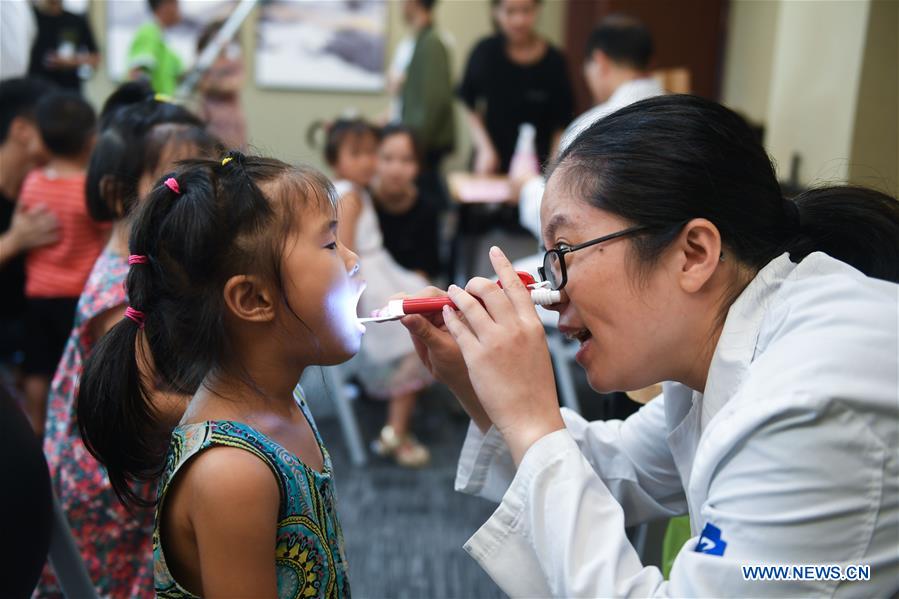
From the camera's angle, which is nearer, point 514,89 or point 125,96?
point 125,96

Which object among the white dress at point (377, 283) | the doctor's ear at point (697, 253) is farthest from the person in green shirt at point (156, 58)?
the doctor's ear at point (697, 253)

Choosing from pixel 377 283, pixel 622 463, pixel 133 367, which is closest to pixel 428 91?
pixel 377 283

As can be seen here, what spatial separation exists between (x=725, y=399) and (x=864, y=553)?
0.23m

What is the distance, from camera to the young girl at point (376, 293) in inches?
114

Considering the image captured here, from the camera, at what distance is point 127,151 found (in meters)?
1.59

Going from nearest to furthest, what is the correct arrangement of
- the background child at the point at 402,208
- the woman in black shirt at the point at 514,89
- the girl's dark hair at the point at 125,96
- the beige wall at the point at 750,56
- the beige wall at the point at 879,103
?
the girl's dark hair at the point at 125,96, the beige wall at the point at 879,103, the background child at the point at 402,208, the beige wall at the point at 750,56, the woman in black shirt at the point at 514,89

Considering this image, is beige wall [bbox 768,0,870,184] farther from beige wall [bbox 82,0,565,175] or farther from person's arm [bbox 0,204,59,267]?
beige wall [bbox 82,0,565,175]

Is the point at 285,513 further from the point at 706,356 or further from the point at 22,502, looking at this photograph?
the point at 706,356

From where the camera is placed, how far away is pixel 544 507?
2.98ft

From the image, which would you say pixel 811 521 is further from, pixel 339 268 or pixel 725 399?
pixel 339 268

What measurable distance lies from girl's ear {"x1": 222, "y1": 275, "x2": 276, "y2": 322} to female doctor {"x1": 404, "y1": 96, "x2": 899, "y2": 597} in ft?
0.59

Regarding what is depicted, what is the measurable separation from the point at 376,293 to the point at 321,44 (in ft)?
12.0

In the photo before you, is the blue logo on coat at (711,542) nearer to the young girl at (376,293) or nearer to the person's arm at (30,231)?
the person's arm at (30,231)

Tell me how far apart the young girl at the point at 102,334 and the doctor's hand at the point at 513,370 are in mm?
715
